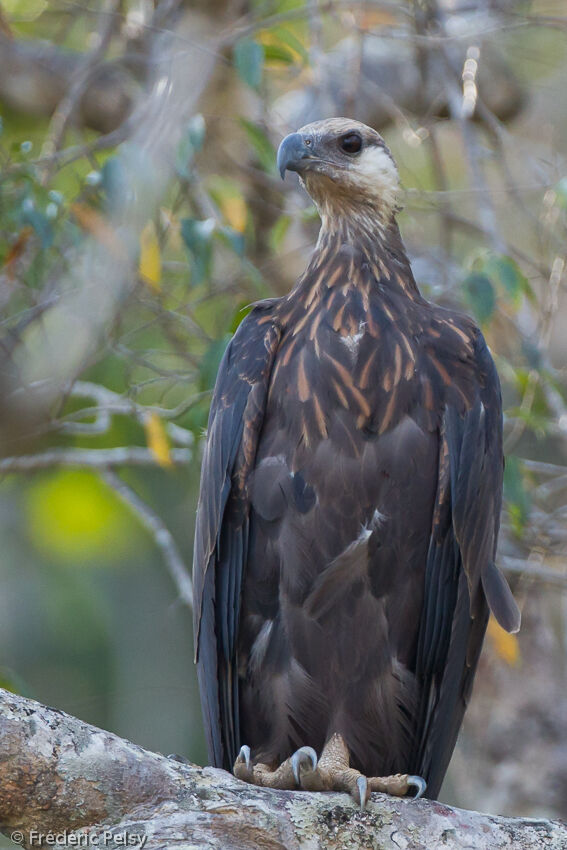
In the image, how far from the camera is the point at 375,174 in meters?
4.05

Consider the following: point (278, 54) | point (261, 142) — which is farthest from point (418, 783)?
point (278, 54)

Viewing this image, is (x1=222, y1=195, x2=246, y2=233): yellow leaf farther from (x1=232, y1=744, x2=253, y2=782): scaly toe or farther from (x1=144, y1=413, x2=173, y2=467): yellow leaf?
(x1=232, y1=744, x2=253, y2=782): scaly toe

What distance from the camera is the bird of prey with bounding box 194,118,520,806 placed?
3.49 meters

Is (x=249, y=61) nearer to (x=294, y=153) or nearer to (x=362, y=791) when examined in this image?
(x=294, y=153)

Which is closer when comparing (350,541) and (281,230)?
(350,541)

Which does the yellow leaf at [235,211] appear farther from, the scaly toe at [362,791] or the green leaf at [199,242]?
the scaly toe at [362,791]

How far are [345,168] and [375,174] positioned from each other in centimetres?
12

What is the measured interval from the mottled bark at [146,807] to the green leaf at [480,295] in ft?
6.68

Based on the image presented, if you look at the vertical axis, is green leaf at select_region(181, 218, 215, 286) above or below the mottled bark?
above

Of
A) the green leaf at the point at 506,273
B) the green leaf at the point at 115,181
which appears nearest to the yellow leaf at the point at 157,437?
the green leaf at the point at 115,181

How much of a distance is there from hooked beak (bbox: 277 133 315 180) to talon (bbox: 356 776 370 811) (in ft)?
6.19

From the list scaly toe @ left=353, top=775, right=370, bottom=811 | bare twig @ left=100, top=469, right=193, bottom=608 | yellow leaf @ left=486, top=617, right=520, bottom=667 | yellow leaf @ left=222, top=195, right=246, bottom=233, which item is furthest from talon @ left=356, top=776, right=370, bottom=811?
yellow leaf @ left=222, top=195, right=246, bottom=233

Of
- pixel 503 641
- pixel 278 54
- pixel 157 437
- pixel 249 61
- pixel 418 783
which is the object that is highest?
pixel 278 54

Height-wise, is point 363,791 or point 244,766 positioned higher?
point 363,791
